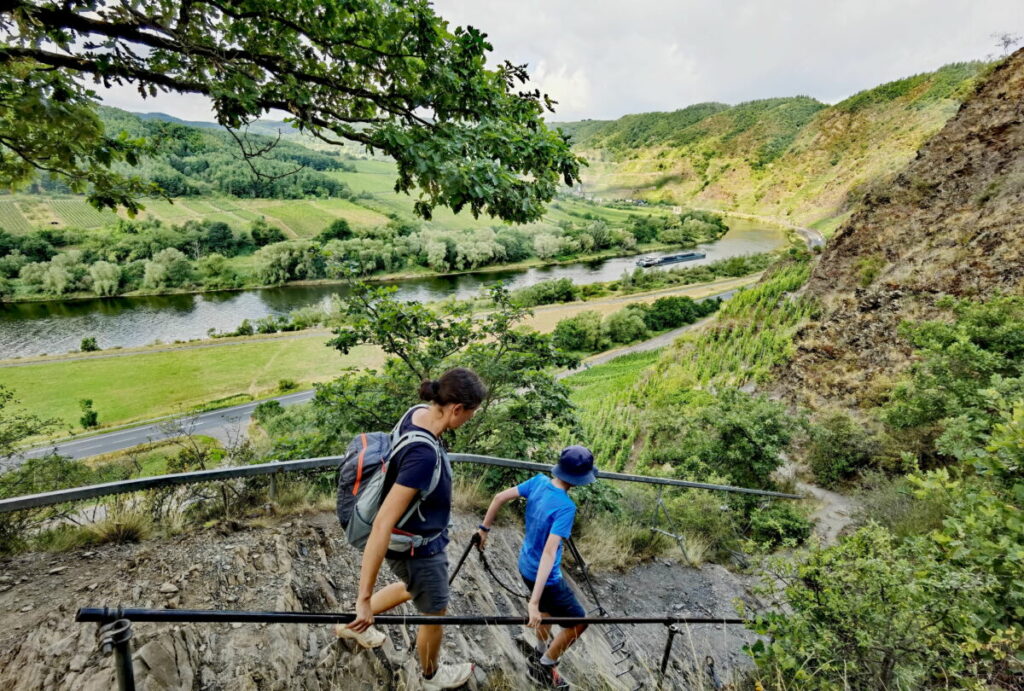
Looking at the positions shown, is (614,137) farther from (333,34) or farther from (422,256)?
(333,34)

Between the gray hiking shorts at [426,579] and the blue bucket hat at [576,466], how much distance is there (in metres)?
0.96

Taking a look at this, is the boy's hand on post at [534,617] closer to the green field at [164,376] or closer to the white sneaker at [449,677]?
the white sneaker at [449,677]

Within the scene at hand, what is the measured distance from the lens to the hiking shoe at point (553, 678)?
2798 mm

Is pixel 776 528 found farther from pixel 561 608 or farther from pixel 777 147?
pixel 777 147

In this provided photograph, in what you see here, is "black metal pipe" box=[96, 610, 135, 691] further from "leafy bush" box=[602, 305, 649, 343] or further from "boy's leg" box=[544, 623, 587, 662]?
"leafy bush" box=[602, 305, 649, 343]

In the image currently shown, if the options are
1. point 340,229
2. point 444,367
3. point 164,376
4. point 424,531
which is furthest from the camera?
point 340,229

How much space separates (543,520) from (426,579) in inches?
34.0

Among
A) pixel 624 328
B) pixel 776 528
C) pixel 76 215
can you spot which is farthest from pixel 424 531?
pixel 76 215

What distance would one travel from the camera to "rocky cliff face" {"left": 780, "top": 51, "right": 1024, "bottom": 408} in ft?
41.9

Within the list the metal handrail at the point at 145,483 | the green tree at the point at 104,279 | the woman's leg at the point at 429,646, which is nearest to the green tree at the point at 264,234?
the green tree at the point at 104,279

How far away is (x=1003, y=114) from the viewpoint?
615 inches

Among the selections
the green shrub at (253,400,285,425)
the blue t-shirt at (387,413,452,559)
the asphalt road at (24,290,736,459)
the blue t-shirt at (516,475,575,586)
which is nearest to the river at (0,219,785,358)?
the green shrub at (253,400,285,425)

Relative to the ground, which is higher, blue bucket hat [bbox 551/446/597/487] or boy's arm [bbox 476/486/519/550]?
blue bucket hat [bbox 551/446/597/487]

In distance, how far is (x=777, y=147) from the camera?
133875 mm
